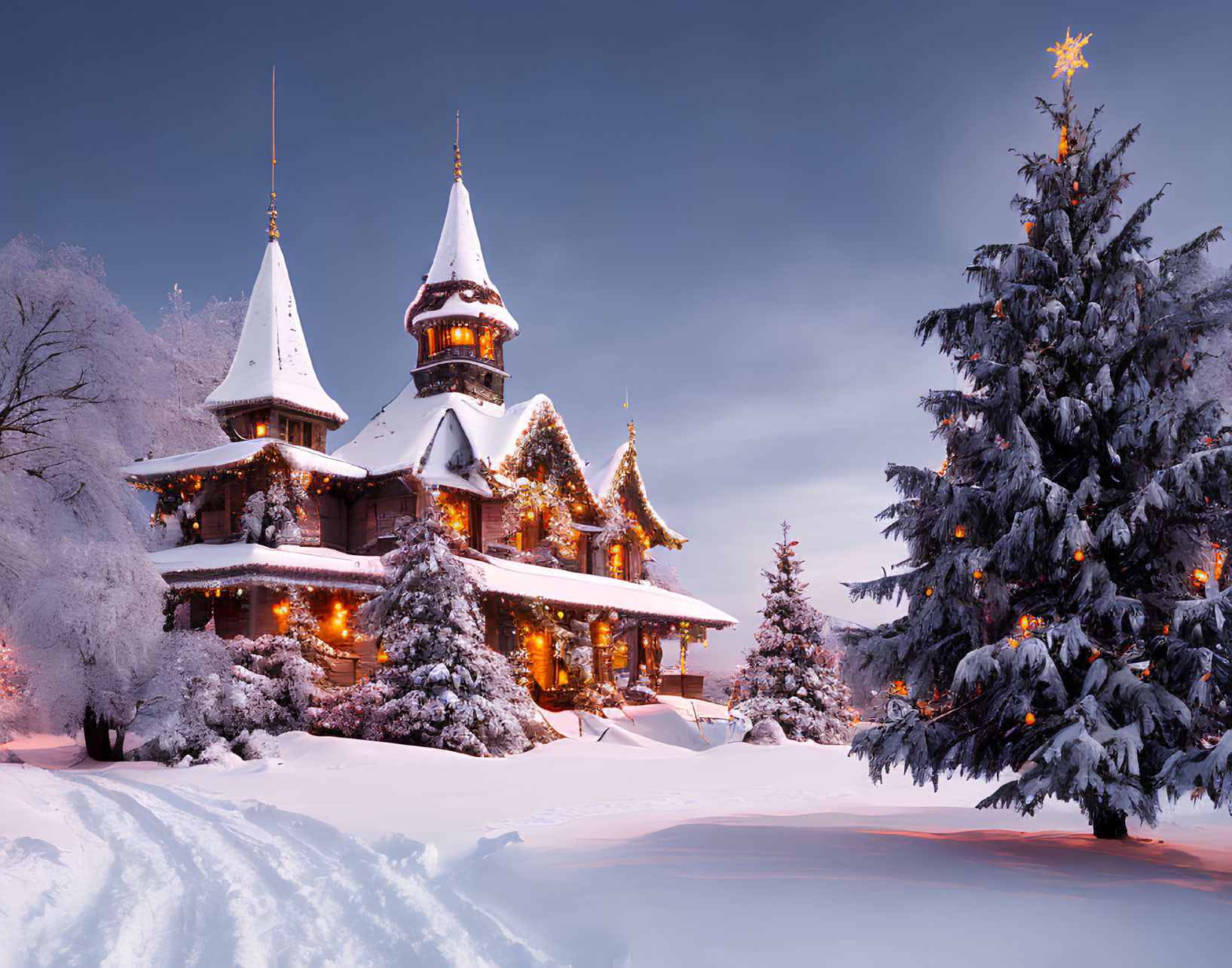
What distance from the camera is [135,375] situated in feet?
54.4

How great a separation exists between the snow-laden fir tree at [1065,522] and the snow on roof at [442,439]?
20.9 meters

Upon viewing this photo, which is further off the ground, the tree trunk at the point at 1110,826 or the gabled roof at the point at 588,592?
the gabled roof at the point at 588,592

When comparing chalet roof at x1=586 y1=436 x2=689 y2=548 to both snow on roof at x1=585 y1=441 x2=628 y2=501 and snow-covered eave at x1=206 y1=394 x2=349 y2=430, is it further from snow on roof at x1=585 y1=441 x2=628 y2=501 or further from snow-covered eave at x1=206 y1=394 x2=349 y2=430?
snow-covered eave at x1=206 y1=394 x2=349 y2=430

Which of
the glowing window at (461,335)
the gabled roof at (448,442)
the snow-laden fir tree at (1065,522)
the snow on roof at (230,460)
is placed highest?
the glowing window at (461,335)

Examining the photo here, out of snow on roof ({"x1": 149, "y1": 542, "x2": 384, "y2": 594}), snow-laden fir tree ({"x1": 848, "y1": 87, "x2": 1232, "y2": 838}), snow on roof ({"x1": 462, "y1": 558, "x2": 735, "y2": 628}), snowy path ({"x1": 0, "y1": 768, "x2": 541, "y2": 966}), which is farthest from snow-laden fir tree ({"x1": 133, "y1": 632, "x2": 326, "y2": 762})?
snow-laden fir tree ({"x1": 848, "y1": 87, "x2": 1232, "y2": 838})

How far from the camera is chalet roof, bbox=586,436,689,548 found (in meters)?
35.6

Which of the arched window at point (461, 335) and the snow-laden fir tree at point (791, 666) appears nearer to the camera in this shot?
the snow-laden fir tree at point (791, 666)

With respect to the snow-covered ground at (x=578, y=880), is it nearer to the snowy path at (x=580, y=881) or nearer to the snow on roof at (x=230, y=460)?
the snowy path at (x=580, y=881)

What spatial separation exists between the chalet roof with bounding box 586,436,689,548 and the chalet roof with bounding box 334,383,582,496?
7.26 ft

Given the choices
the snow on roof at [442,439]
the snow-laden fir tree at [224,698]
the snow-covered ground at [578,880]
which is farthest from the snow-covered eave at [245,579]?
the snow-covered ground at [578,880]

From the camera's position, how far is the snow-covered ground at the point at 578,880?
6133mm

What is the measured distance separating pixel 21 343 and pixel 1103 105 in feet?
53.2

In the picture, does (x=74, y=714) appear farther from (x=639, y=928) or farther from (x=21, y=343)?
(x=639, y=928)

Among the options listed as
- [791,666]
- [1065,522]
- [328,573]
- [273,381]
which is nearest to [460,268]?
[273,381]
